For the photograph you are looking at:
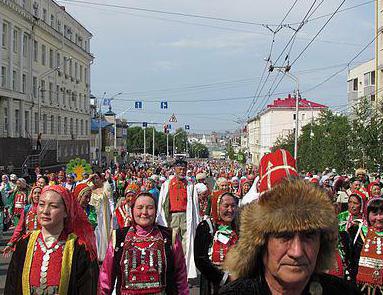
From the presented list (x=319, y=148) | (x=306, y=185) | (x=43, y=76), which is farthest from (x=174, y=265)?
(x=43, y=76)

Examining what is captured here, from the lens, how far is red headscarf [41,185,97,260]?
4.38 metres

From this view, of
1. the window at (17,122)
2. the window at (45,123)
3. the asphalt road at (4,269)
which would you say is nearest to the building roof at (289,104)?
the window at (45,123)

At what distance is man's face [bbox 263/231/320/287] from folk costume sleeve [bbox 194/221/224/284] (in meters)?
3.14

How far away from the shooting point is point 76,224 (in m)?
4.46

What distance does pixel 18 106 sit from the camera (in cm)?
4353

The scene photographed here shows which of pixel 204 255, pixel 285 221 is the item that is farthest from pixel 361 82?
pixel 285 221

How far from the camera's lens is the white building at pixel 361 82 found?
46.0 metres

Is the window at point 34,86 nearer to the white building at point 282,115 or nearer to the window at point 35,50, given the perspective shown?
the window at point 35,50

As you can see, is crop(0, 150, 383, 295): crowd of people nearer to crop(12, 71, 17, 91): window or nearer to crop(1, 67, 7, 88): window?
crop(1, 67, 7, 88): window

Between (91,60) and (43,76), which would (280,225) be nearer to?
(43,76)

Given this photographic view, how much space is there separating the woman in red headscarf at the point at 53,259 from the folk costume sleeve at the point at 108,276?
17.2 inches

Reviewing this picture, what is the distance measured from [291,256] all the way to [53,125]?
53436 millimetres

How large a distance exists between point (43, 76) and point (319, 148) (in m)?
25.9

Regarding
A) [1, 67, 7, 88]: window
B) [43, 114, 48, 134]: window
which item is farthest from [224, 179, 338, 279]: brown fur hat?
[43, 114, 48, 134]: window
